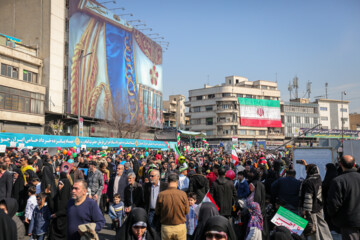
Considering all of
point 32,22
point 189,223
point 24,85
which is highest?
point 32,22

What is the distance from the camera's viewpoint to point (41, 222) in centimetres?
624

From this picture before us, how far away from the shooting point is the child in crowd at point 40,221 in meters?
6.22

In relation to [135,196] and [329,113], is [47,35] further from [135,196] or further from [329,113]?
[329,113]

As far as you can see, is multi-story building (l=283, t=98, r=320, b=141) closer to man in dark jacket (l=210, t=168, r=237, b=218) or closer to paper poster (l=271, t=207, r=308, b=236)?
man in dark jacket (l=210, t=168, r=237, b=218)

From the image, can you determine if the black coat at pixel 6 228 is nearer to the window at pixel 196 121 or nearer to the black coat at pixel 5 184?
the black coat at pixel 5 184

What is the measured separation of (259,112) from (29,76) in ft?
210

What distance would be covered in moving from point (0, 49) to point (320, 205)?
111 feet

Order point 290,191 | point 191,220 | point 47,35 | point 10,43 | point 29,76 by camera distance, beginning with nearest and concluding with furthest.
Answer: point 191,220 < point 290,191 < point 10,43 < point 29,76 < point 47,35

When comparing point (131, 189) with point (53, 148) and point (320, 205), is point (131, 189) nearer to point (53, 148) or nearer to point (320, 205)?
point (320, 205)

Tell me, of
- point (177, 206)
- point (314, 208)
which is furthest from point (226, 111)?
point (177, 206)

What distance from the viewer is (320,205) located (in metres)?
6.72

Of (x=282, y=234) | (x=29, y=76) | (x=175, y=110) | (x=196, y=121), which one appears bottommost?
(x=282, y=234)

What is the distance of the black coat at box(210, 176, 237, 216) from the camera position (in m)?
7.12

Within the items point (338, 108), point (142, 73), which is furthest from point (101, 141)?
point (338, 108)
